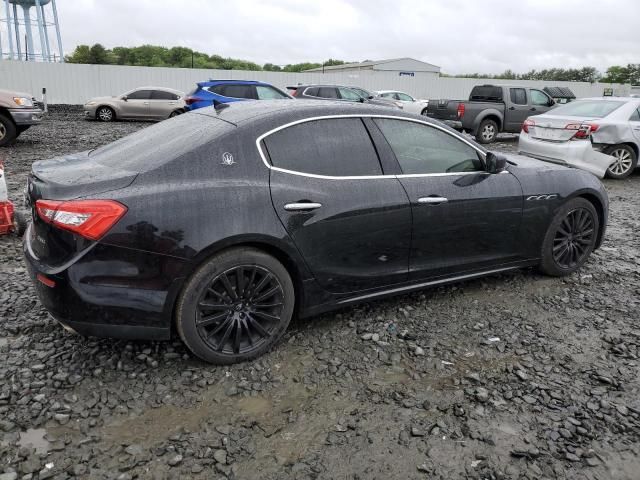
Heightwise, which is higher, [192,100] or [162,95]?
[192,100]

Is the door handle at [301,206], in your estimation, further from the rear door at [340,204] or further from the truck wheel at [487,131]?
the truck wheel at [487,131]

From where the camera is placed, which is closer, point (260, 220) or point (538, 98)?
point (260, 220)

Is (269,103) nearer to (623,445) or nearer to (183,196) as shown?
(183,196)

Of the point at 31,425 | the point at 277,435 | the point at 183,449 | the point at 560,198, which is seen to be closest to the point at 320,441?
the point at 277,435

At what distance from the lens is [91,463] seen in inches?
91.0

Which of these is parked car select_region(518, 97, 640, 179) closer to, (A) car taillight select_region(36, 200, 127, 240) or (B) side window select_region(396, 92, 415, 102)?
(A) car taillight select_region(36, 200, 127, 240)

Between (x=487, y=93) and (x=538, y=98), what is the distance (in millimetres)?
1588

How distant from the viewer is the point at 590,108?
9938 millimetres

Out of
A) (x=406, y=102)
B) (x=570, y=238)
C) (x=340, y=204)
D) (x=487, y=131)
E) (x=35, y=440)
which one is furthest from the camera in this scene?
(x=406, y=102)

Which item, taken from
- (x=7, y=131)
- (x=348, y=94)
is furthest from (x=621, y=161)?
(x=7, y=131)

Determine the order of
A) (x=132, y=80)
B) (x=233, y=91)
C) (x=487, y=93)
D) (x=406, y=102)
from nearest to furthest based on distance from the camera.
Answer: (x=487, y=93)
(x=233, y=91)
(x=406, y=102)
(x=132, y=80)

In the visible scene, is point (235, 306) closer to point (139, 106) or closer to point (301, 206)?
point (301, 206)

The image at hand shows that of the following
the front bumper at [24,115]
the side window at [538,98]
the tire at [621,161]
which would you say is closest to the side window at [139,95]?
the front bumper at [24,115]

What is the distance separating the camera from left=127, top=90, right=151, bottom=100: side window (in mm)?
19734
